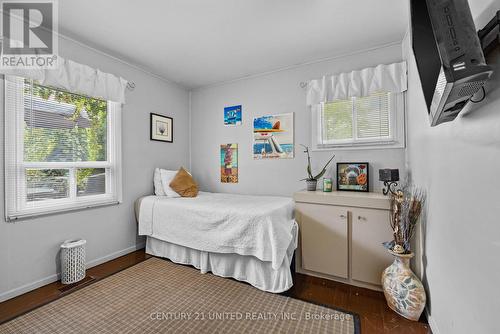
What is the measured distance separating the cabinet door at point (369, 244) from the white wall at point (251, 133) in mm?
630

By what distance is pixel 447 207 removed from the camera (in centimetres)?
138

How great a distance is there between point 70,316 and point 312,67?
3.68 metres

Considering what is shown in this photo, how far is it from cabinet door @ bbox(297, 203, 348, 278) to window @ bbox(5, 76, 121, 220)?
96.1 inches

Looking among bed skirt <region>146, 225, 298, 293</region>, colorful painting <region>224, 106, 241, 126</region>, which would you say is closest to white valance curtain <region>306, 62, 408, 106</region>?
colorful painting <region>224, 106, 241, 126</region>

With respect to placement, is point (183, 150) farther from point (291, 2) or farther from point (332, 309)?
point (332, 309)

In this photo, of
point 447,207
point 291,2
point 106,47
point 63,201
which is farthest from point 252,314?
point 106,47

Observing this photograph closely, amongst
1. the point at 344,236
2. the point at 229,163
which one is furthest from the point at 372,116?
the point at 229,163

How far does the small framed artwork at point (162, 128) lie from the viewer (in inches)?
138

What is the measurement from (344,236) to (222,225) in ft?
4.19

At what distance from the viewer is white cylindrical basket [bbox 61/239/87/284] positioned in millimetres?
2357

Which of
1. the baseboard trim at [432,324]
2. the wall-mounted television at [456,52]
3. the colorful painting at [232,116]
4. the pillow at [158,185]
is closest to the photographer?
the wall-mounted television at [456,52]

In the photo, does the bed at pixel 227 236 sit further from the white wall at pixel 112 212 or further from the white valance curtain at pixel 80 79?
→ the white valance curtain at pixel 80 79

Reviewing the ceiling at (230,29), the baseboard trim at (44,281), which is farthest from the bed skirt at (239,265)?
the ceiling at (230,29)

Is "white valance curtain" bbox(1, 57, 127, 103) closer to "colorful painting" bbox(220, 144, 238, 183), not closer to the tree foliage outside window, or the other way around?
the tree foliage outside window
